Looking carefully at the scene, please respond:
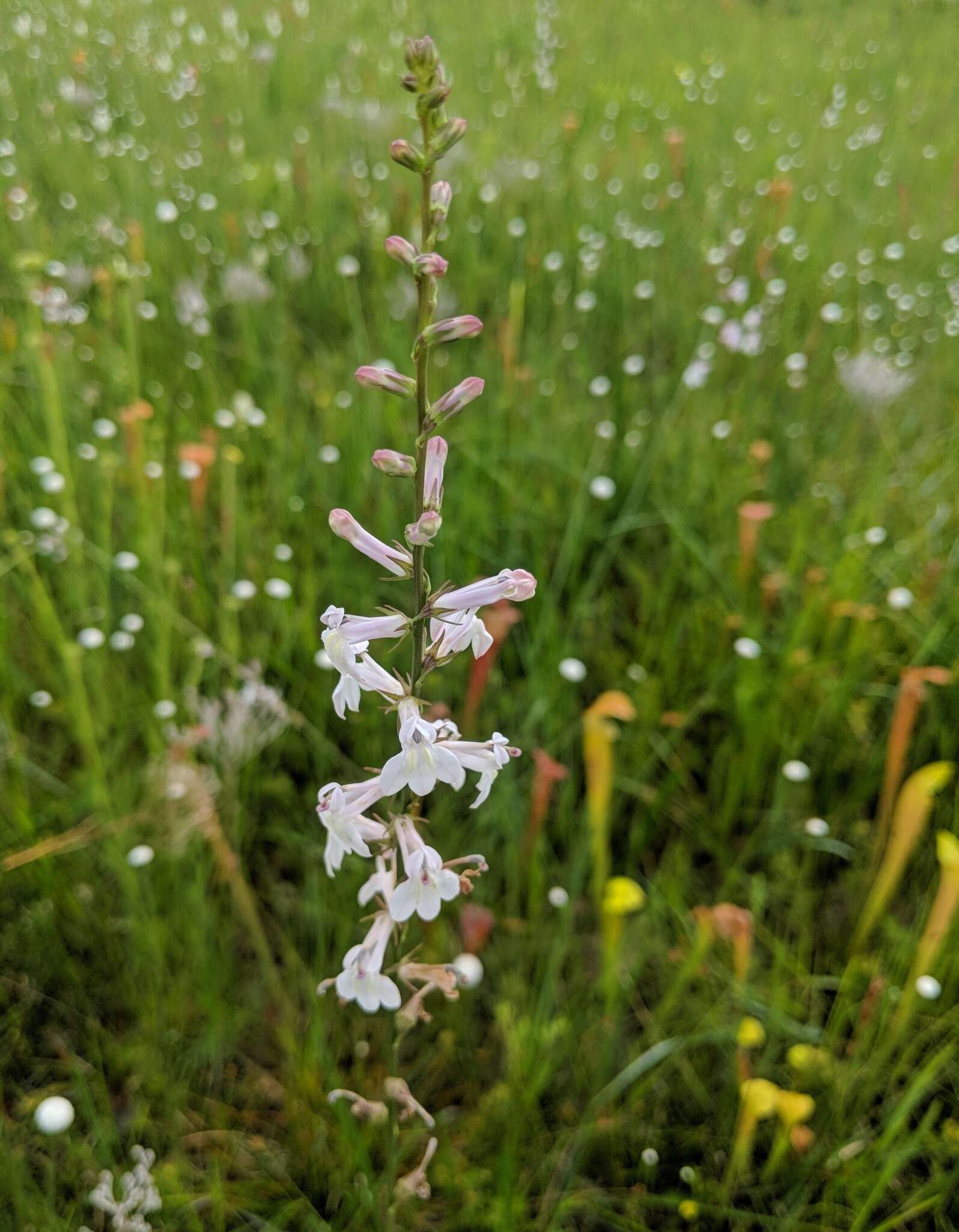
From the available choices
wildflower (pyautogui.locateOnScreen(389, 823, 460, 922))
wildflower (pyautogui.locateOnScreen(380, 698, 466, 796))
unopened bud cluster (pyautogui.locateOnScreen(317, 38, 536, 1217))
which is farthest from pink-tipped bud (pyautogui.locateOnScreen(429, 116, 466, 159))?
wildflower (pyautogui.locateOnScreen(389, 823, 460, 922))

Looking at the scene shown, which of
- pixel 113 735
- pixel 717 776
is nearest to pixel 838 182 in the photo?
pixel 717 776

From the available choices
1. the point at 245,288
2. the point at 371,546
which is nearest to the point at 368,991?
the point at 371,546

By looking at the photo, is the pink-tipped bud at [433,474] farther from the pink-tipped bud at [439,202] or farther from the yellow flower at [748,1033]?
the yellow flower at [748,1033]

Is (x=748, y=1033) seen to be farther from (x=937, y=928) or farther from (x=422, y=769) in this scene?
(x=422, y=769)

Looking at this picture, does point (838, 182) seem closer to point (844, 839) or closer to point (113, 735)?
point (844, 839)

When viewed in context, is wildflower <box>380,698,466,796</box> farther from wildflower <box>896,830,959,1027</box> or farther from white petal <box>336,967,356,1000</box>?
wildflower <box>896,830,959,1027</box>

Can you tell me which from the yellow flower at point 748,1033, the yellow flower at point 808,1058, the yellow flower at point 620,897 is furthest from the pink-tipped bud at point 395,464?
the yellow flower at point 808,1058
